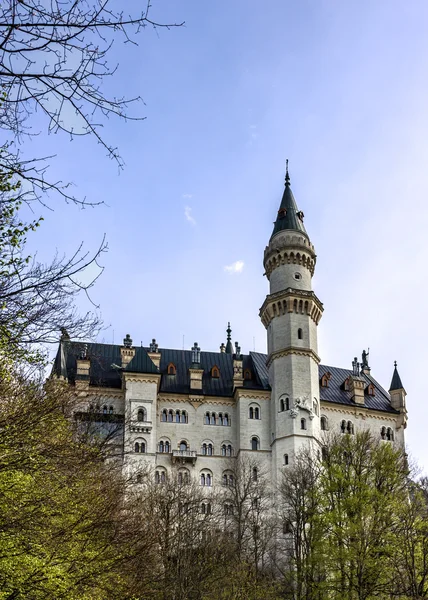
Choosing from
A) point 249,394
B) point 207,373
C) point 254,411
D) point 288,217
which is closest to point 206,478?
point 254,411

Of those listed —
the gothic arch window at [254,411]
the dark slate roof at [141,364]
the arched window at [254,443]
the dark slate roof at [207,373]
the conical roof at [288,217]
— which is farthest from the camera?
the conical roof at [288,217]

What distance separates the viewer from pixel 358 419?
76000mm

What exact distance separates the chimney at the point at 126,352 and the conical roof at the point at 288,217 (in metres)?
19.1

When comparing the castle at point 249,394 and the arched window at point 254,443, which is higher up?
the castle at point 249,394

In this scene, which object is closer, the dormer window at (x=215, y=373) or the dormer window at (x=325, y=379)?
the dormer window at (x=215, y=373)

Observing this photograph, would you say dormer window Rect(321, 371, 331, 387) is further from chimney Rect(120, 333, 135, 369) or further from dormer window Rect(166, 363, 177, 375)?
chimney Rect(120, 333, 135, 369)

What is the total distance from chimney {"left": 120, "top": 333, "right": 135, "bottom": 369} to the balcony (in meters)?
9.73

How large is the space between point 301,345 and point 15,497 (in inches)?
2157

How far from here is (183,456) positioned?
225 ft

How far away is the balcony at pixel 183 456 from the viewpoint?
68.5 meters

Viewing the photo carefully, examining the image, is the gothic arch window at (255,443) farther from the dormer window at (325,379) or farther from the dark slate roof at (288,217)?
the dark slate roof at (288,217)

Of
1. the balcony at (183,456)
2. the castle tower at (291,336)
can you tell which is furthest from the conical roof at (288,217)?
the balcony at (183,456)

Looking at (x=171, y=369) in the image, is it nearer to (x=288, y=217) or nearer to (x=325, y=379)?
(x=325, y=379)

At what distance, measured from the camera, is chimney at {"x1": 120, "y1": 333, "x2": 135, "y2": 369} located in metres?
72.6
